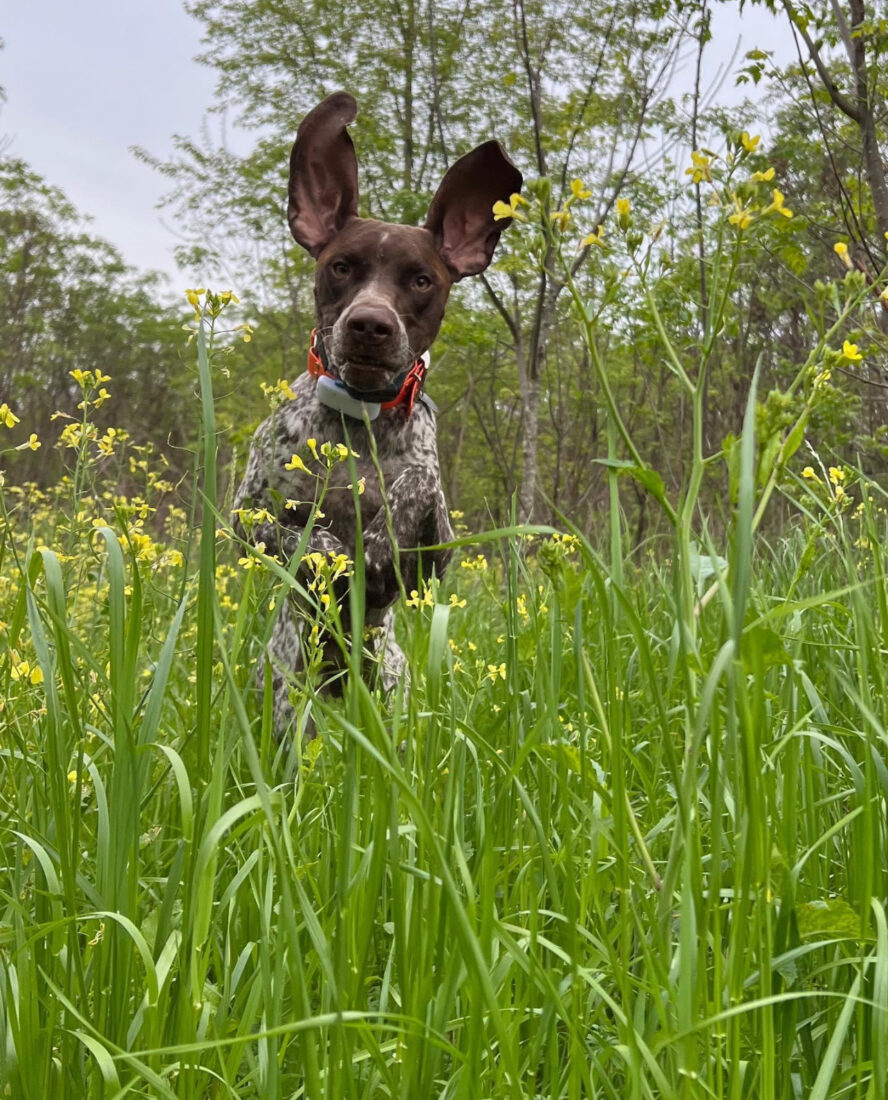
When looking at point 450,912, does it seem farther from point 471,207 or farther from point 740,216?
point 471,207

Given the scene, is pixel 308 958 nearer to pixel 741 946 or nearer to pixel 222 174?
pixel 741 946

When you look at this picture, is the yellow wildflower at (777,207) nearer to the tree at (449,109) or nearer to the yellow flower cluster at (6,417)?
the yellow flower cluster at (6,417)

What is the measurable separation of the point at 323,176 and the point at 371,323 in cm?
91

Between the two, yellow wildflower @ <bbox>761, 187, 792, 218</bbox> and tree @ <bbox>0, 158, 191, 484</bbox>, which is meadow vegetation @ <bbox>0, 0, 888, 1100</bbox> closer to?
yellow wildflower @ <bbox>761, 187, 792, 218</bbox>

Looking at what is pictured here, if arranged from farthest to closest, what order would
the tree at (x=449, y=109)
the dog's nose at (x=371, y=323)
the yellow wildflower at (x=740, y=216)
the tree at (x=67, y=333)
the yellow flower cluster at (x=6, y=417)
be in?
the tree at (x=67, y=333) → the tree at (x=449, y=109) → the dog's nose at (x=371, y=323) → the yellow flower cluster at (x=6, y=417) → the yellow wildflower at (x=740, y=216)

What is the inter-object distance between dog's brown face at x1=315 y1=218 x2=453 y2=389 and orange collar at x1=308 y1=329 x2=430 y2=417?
5cm

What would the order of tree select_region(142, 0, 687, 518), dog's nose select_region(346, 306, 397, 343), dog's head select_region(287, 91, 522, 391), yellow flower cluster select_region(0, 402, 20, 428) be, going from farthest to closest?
tree select_region(142, 0, 687, 518), dog's head select_region(287, 91, 522, 391), dog's nose select_region(346, 306, 397, 343), yellow flower cluster select_region(0, 402, 20, 428)

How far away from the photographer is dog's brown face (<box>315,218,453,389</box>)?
2.96 metres

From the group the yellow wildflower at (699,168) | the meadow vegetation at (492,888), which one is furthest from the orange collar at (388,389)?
the yellow wildflower at (699,168)

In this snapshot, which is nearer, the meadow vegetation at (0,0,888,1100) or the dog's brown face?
the meadow vegetation at (0,0,888,1100)

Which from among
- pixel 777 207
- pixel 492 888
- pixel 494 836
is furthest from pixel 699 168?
pixel 494 836

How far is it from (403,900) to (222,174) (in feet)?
53.4

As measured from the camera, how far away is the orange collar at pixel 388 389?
122 inches

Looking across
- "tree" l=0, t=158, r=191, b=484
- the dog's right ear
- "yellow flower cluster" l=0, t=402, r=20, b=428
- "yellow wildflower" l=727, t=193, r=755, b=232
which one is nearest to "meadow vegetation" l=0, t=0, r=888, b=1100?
"yellow wildflower" l=727, t=193, r=755, b=232
